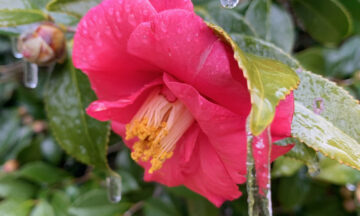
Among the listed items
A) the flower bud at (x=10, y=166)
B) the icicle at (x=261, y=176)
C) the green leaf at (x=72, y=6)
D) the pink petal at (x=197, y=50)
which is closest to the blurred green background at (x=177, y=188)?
the flower bud at (x=10, y=166)

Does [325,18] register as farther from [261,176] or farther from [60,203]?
[60,203]

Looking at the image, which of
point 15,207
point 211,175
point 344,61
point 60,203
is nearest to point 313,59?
point 344,61

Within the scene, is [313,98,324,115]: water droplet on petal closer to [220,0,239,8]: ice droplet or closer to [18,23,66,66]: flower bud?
[220,0,239,8]: ice droplet

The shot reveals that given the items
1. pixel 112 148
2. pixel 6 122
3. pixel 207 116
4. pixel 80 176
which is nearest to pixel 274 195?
pixel 112 148

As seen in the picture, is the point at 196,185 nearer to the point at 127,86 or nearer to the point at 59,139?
the point at 127,86

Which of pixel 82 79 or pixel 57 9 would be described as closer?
pixel 57 9

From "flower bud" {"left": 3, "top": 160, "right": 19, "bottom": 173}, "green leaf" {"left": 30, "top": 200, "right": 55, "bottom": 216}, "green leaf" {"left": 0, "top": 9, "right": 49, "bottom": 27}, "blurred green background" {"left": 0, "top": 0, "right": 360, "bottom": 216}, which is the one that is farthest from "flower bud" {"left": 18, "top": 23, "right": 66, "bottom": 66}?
"flower bud" {"left": 3, "top": 160, "right": 19, "bottom": 173}
